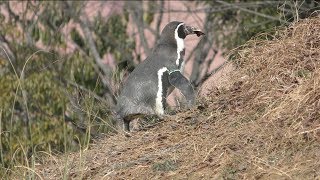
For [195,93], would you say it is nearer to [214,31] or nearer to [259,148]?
[259,148]

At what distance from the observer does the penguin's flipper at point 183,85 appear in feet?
25.2

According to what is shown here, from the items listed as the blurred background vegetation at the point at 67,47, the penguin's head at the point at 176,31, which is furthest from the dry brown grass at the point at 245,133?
the blurred background vegetation at the point at 67,47

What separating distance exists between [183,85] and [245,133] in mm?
1514

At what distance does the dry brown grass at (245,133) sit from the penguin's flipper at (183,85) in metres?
0.32

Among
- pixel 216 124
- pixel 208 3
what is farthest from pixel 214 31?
pixel 216 124

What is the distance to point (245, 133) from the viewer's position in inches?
251

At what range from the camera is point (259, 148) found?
618 centimetres

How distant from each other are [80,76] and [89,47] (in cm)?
82

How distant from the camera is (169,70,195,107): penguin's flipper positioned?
769 cm

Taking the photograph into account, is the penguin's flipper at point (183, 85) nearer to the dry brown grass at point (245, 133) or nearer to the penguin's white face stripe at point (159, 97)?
the penguin's white face stripe at point (159, 97)

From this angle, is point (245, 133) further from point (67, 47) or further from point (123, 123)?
point (67, 47)

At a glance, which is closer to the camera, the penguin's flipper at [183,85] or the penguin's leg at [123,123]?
the penguin's flipper at [183,85]

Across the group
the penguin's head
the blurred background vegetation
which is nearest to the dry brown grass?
the penguin's head

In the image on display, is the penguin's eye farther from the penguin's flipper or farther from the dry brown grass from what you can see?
the dry brown grass
